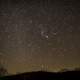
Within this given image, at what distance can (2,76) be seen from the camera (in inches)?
51.1

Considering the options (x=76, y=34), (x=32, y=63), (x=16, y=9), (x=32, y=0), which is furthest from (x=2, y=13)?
(x=76, y=34)

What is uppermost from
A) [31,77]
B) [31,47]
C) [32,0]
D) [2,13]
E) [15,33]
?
[32,0]

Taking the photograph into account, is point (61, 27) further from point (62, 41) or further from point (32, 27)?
point (32, 27)

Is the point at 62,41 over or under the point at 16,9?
under

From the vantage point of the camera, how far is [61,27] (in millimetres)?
1367

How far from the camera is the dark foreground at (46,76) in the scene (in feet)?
4.15

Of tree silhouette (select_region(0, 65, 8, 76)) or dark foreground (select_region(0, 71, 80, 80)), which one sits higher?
tree silhouette (select_region(0, 65, 8, 76))

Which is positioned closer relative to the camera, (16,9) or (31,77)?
(31,77)

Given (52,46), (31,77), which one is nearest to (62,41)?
(52,46)

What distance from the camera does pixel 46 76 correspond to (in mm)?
1279

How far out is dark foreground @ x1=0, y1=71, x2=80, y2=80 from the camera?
4.15 ft

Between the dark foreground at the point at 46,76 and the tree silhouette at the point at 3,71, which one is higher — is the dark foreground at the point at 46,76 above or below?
below

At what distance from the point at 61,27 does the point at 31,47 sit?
307 millimetres

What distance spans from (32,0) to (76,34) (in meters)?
0.47
